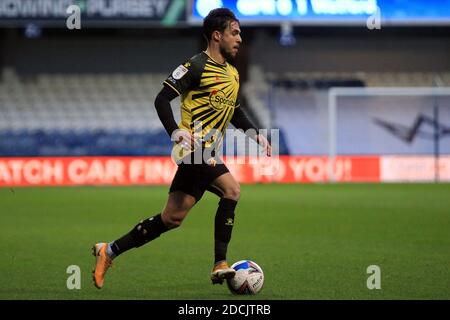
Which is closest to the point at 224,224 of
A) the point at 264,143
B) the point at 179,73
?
the point at 264,143

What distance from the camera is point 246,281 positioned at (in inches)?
281

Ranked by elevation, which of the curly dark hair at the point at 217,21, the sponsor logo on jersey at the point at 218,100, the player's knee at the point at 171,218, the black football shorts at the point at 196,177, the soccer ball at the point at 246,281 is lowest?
the soccer ball at the point at 246,281

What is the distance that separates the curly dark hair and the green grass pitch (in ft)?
6.80

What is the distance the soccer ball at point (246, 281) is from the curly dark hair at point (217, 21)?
1861mm

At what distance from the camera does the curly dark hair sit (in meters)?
7.39

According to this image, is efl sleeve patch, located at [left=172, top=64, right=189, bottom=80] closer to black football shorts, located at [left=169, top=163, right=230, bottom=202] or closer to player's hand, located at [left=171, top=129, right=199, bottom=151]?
player's hand, located at [left=171, top=129, right=199, bottom=151]

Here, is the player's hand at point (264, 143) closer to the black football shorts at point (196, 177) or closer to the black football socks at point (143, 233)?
the black football shorts at point (196, 177)

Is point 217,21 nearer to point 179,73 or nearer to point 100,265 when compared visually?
point 179,73

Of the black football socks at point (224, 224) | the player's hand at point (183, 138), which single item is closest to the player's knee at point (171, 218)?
the black football socks at point (224, 224)

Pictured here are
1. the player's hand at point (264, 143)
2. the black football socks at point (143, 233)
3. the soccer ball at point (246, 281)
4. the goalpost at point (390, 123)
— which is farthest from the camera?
the goalpost at point (390, 123)

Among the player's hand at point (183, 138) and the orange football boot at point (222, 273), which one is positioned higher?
the player's hand at point (183, 138)

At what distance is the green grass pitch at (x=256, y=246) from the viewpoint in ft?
24.4

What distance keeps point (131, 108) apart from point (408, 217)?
15.9 meters

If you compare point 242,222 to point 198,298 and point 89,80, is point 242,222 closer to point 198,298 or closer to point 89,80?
point 198,298
